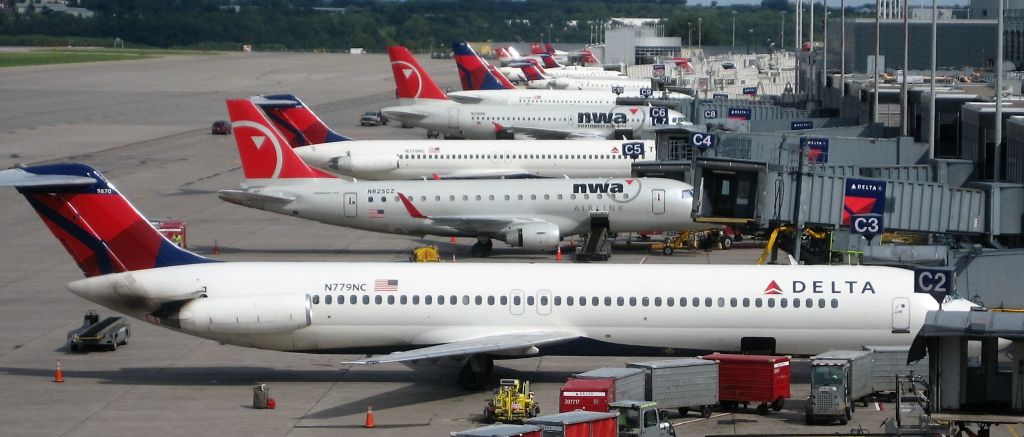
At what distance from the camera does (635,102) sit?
105 metres

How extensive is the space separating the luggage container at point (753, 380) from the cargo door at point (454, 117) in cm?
6825

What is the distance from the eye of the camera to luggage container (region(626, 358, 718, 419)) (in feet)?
105

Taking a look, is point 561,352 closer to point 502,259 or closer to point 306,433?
point 306,433

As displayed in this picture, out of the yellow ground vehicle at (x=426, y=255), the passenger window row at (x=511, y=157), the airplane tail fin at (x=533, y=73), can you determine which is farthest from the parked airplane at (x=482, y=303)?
the airplane tail fin at (x=533, y=73)

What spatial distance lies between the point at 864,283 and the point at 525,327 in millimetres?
8519

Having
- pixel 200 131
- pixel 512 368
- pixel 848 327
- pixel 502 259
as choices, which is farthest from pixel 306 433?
pixel 200 131

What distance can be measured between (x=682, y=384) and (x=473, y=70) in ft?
292

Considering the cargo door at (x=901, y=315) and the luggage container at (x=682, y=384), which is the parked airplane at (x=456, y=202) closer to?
the cargo door at (x=901, y=315)

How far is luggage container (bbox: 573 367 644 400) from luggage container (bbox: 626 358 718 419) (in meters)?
0.27

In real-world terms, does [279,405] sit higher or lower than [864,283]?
lower

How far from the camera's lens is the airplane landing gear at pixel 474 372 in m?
35.0

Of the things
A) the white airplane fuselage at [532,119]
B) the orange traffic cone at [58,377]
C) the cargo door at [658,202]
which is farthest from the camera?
the white airplane fuselage at [532,119]

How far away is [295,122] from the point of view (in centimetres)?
7256

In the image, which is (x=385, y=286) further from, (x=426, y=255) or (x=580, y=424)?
(x=426, y=255)
